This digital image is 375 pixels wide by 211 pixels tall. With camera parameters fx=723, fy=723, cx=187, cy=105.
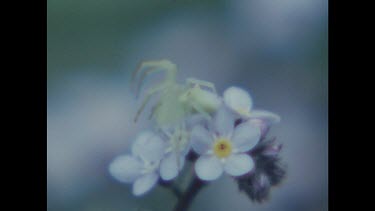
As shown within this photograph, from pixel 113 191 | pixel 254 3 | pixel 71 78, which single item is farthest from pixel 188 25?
pixel 113 191

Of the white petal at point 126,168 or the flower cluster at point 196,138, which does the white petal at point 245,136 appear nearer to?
the flower cluster at point 196,138

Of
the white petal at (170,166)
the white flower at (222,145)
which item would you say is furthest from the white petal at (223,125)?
the white petal at (170,166)

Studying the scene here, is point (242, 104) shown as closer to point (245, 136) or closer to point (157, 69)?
point (245, 136)

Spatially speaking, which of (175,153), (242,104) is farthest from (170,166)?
(242,104)

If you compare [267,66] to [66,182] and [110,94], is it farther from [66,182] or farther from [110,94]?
[66,182]

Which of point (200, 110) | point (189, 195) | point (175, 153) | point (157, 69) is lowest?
point (189, 195)
